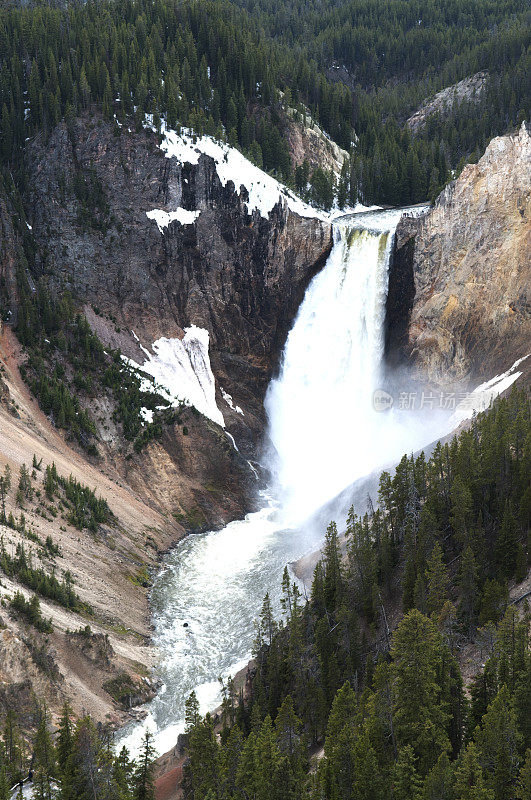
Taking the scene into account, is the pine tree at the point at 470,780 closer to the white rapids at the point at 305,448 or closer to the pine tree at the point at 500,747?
the pine tree at the point at 500,747

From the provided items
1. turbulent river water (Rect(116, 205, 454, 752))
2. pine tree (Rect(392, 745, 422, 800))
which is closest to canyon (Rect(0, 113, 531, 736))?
turbulent river water (Rect(116, 205, 454, 752))

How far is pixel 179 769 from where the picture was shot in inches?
1609

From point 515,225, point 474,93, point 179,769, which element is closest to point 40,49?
point 515,225

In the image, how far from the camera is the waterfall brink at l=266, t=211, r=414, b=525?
278 ft

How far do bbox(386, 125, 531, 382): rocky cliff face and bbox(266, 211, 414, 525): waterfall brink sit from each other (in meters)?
3.36

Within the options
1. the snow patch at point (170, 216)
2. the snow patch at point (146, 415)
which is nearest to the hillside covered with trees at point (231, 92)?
the snow patch at point (170, 216)

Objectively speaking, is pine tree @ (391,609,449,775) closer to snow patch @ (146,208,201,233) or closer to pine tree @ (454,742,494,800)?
pine tree @ (454,742,494,800)

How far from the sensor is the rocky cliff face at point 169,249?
3221 inches

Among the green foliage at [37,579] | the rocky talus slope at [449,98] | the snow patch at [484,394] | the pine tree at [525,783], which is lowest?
the pine tree at [525,783]

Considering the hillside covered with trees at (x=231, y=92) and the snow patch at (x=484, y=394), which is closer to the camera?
the snow patch at (x=484, y=394)

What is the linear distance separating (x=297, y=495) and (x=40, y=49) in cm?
5829

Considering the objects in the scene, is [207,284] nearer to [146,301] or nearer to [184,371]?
[146,301]

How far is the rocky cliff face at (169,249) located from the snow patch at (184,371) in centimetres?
119

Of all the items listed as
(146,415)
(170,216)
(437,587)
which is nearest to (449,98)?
(170,216)
